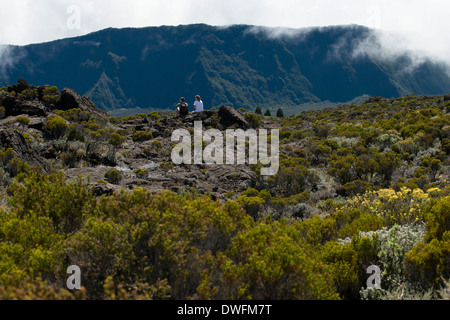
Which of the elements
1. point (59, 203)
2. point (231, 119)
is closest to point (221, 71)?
point (231, 119)

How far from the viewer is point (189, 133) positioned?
17078 millimetres

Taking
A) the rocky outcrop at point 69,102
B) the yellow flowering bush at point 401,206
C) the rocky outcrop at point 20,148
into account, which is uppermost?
the rocky outcrop at point 69,102

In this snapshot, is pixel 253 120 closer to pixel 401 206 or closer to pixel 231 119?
pixel 231 119

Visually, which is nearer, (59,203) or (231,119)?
(59,203)

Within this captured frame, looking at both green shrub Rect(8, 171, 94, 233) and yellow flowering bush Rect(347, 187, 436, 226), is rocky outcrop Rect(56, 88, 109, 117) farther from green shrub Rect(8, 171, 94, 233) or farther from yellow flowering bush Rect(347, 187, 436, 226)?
Result: yellow flowering bush Rect(347, 187, 436, 226)
